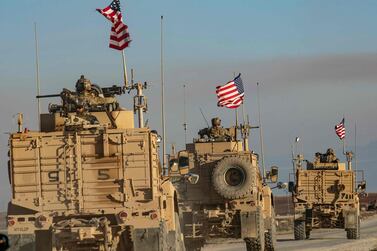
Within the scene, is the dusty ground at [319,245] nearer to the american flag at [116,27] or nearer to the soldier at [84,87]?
the american flag at [116,27]

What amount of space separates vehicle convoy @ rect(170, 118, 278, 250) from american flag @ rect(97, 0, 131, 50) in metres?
5.38

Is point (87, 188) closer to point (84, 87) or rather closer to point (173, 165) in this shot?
point (84, 87)

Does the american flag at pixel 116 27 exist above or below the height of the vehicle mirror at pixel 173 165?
above

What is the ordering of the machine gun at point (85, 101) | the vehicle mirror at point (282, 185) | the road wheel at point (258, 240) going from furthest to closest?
the vehicle mirror at point (282, 185) → the road wheel at point (258, 240) → the machine gun at point (85, 101)

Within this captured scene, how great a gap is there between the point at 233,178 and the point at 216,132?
277 cm

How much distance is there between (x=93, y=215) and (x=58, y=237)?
Answer: 2.56 ft

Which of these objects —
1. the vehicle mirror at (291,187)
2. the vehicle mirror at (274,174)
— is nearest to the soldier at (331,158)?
the vehicle mirror at (291,187)

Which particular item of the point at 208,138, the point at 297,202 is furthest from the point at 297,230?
the point at 208,138

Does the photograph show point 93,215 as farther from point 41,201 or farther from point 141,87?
point 141,87

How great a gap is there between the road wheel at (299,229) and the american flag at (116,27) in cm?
2209

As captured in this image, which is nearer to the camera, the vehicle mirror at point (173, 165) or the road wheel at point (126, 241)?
the road wheel at point (126, 241)

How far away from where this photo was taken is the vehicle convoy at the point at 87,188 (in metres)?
21.9

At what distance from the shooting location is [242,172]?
32.6 meters

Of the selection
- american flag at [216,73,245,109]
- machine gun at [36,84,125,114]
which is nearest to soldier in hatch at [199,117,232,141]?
american flag at [216,73,245,109]
